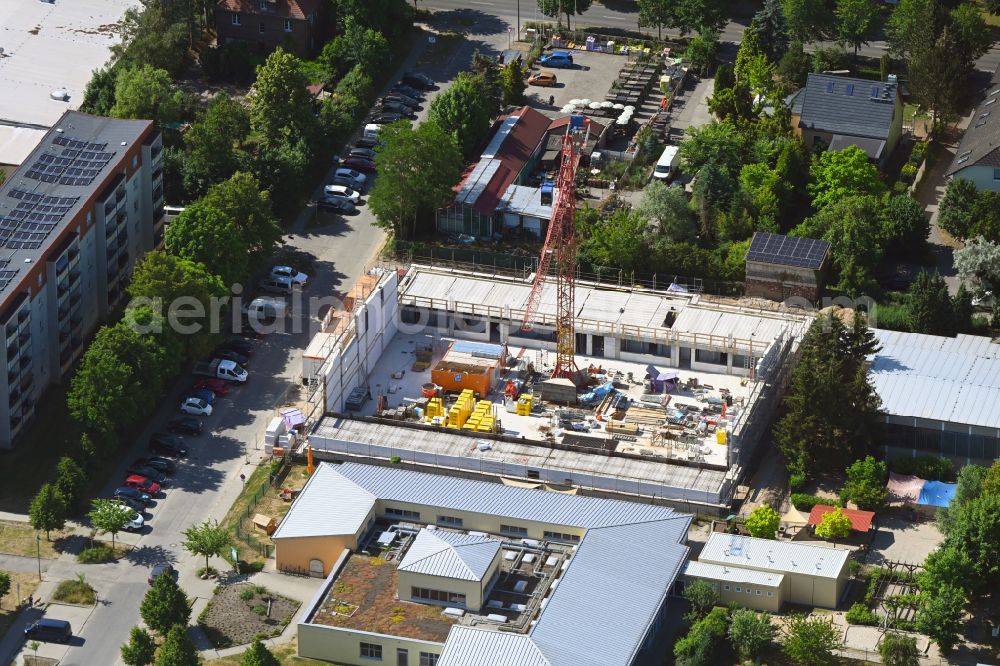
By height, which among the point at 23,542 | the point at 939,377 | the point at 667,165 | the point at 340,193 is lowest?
the point at 23,542

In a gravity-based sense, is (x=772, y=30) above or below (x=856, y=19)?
below

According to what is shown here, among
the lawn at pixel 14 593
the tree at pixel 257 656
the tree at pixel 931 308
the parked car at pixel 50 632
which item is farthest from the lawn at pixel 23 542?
the tree at pixel 931 308

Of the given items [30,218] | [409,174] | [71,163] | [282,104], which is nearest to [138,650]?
[30,218]

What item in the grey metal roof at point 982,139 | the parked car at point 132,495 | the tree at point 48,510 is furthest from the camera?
the grey metal roof at point 982,139

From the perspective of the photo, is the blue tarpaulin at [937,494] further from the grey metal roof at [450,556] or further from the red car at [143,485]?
the red car at [143,485]

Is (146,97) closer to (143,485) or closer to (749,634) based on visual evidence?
(143,485)

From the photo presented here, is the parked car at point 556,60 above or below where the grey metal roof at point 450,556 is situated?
above
